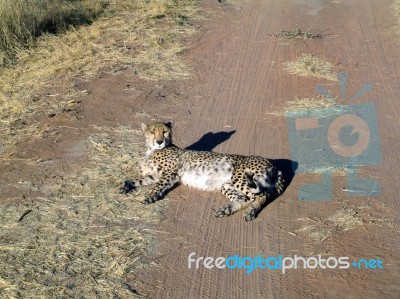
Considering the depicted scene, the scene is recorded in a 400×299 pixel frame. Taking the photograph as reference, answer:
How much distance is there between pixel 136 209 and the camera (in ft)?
20.9

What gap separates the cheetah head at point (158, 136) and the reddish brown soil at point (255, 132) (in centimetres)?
63

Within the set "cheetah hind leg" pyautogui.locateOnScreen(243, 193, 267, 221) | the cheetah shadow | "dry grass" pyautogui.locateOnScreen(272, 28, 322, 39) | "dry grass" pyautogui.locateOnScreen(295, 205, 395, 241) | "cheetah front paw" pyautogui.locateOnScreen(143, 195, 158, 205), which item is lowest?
"dry grass" pyautogui.locateOnScreen(272, 28, 322, 39)

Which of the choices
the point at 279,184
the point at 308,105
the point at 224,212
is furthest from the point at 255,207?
the point at 308,105

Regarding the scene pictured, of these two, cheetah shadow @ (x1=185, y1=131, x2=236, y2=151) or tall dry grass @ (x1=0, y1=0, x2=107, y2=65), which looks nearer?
cheetah shadow @ (x1=185, y1=131, x2=236, y2=151)

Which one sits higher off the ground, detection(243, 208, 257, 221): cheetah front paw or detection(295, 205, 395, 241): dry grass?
detection(243, 208, 257, 221): cheetah front paw

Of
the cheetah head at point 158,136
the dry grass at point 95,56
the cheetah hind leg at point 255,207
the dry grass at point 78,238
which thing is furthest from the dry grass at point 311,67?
the cheetah hind leg at point 255,207

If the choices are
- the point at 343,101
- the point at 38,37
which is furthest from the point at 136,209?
the point at 38,37

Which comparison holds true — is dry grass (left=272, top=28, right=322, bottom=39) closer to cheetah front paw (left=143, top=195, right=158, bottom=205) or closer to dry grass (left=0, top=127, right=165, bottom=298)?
dry grass (left=0, top=127, right=165, bottom=298)

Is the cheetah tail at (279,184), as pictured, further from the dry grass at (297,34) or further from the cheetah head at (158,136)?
the dry grass at (297,34)

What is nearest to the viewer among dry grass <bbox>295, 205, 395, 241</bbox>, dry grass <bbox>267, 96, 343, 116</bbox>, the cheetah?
dry grass <bbox>295, 205, 395, 241</bbox>

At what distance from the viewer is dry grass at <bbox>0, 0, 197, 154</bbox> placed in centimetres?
924

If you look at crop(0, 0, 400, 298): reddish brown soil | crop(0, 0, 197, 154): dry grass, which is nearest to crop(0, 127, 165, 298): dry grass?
crop(0, 0, 400, 298): reddish brown soil

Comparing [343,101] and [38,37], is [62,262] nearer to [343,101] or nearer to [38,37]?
[343,101]

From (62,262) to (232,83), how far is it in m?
5.25
